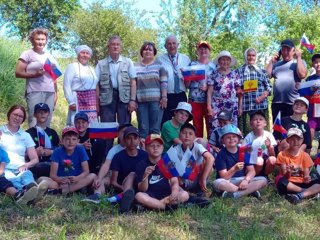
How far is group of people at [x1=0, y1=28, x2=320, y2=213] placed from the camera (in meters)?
5.61

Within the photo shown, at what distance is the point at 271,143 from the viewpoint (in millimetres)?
6520

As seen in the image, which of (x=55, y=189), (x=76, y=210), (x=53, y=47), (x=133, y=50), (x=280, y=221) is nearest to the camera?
(x=280, y=221)

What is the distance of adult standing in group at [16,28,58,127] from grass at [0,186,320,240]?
1.81m

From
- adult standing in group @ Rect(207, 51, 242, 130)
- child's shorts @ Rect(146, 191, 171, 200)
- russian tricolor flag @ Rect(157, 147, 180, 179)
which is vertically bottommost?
child's shorts @ Rect(146, 191, 171, 200)

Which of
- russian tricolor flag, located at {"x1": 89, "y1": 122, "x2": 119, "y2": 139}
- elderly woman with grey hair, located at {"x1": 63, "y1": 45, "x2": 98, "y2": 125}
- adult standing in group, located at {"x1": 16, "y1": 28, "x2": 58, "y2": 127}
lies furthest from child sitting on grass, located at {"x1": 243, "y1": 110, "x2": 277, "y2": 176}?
adult standing in group, located at {"x1": 16, "y1": 28, "x2": 58, "y2": 127}

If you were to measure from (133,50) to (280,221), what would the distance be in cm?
2449

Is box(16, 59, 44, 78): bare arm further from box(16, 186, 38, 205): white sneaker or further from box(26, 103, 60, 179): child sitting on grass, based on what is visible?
box(16, 186, 38, 205): white sneaker

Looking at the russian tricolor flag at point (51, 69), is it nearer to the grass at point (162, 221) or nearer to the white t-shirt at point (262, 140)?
the grass at point (162, 221)

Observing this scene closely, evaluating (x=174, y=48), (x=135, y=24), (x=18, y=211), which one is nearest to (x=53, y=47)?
(x=135, y=24)

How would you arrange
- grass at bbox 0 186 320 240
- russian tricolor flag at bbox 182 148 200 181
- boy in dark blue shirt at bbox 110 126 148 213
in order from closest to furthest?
grass at bbox 0 186 320 240 < russian tricolor flag at bbox 182 148 200 181 < boy in dark blue shirt at bbox 110 126 148 213

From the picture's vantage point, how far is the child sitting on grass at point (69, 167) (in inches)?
232

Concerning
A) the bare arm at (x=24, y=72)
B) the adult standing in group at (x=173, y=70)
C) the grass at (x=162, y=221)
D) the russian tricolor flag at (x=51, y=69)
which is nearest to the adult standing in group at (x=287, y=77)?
the adult standing in group at (x=173, y=70)

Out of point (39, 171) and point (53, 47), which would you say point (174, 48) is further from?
point (53, 47)

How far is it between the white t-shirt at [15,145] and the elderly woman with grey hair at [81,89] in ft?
3.56
